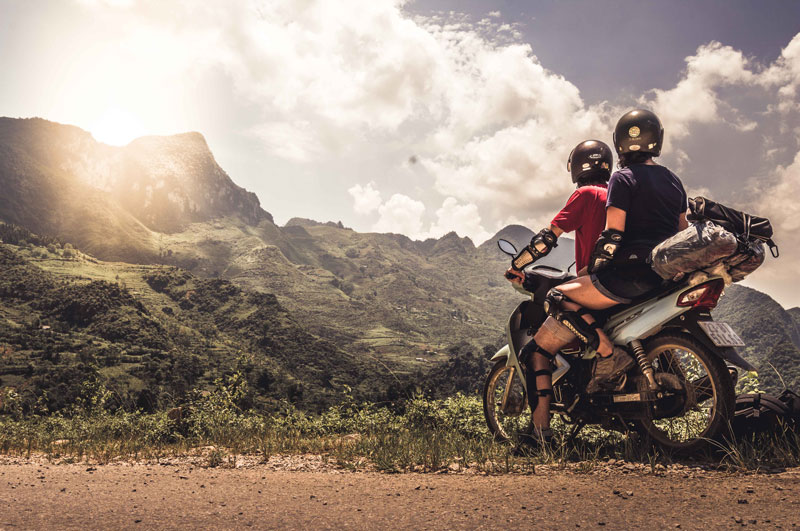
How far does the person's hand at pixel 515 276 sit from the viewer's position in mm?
5023

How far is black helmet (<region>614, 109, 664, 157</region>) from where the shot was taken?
14.2 ft

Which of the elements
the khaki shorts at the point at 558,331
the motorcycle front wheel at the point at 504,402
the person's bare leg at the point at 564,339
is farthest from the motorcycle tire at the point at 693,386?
the motorcycle front wheel at the point at 504,402

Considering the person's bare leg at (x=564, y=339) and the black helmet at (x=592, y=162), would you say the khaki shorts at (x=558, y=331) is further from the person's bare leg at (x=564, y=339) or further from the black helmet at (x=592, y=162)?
the black helmet at (x=592, y=162)

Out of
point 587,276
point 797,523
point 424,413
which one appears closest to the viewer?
point 797,523

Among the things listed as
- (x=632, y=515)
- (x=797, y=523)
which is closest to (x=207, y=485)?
(x=632, y=515)

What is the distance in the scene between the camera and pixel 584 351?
4.44m

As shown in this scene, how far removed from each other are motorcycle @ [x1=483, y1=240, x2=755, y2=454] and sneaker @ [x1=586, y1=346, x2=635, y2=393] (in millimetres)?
56

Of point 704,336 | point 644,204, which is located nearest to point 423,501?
point 704,336

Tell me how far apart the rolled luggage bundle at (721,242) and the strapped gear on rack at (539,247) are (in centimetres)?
134

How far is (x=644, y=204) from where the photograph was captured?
409 cm

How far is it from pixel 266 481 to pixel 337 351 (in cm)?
17948

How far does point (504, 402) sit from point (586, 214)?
2237mm

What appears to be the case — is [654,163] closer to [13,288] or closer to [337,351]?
[337,351]

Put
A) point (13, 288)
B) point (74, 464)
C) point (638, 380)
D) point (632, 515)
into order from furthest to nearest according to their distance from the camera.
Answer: point (13, 288), point (74, 464), point (638, 380), point (632, 515)
